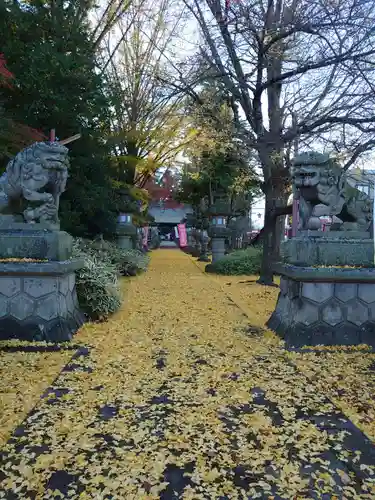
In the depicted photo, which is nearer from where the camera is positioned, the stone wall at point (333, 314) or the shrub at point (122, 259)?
the stone wall at point (333, 314)

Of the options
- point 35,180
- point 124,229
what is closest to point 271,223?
point 124,229

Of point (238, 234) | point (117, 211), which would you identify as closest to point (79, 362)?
point (117, 211)

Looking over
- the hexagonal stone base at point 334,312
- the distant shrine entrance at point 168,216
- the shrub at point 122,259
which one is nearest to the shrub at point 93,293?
the hexagonal stone base at point 334,312

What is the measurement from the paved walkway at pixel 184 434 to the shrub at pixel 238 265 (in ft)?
29.5

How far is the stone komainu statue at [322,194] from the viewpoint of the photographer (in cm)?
514

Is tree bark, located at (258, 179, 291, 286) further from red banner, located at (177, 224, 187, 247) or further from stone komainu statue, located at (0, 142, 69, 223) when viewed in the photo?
red banner, located at (177, 224, 187, 247)

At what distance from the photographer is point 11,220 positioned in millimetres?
5113

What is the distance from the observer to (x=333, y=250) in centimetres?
498

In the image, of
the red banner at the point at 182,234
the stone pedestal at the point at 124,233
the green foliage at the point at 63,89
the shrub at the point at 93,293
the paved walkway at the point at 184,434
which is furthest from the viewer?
the red banner at the point at 182,234

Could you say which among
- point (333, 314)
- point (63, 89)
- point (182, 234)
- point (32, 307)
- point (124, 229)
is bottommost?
point (333, 314)

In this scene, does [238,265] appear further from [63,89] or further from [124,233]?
[63,89]

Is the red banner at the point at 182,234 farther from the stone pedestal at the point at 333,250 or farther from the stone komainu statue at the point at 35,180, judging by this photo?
the stone pedestal at the point at 333,250

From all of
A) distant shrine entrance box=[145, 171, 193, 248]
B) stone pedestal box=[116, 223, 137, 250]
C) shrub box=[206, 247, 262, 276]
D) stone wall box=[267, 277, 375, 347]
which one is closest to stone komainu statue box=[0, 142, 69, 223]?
stone wall box=[267, 277, 375, 347]

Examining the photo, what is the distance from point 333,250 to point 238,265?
8.92 meters
